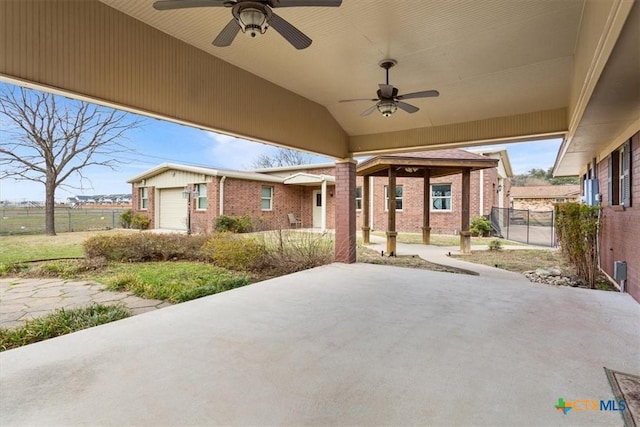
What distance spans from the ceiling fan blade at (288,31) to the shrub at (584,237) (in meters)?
5.33

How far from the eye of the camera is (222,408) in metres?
2.00

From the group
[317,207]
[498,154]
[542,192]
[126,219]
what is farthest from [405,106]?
[542,192]

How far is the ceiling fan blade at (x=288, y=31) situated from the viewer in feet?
8.38

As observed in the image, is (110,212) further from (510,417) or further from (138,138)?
(510,417)

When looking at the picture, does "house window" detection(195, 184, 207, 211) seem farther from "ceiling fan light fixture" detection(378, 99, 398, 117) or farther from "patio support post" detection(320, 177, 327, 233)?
"ceiling fan light fixture" detection(378, 99, 398, 117)

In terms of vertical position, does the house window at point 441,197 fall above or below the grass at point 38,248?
above

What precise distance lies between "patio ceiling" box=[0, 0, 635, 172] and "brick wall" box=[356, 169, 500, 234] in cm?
821

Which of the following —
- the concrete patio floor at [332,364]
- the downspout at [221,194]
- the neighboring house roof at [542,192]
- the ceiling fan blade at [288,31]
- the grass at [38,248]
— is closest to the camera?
the concrete patio floor at [332,364]

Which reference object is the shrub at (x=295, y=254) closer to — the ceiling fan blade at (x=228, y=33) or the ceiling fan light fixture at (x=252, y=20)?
the ceiling fan blade at (x=228, y=33)

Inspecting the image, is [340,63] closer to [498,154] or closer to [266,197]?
[266,197]

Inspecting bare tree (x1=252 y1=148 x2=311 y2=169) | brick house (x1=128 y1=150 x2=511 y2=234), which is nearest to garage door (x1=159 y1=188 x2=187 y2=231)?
brick house (x1=128 y1=150 x2=511 y2=234)

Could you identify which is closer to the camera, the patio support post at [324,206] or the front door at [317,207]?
the patio support post at [324,206]

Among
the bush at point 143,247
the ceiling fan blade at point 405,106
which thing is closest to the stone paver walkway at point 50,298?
the bush at point 143,247

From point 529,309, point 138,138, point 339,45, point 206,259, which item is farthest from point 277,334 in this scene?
point 138,138
